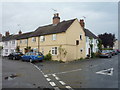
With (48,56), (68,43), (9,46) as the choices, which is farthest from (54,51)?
(9,46)

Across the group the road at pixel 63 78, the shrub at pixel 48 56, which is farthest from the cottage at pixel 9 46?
the road at pixel 63 78

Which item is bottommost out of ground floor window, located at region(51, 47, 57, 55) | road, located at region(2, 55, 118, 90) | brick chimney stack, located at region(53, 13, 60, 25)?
road, located at region(2, 55, 118, 90)

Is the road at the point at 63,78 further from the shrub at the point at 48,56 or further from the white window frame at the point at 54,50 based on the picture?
the shrub at the point at 48,56

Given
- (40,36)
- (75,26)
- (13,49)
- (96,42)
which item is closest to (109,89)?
(75,26)

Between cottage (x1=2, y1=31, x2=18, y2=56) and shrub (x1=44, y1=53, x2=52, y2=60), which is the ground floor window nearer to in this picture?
shrub (x1=44, y1=53, x2=52, y2=60)

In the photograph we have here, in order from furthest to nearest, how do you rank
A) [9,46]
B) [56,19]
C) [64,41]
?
[9,46], [56,19], [64,41]

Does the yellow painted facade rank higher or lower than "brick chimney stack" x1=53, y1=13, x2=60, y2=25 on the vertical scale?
lower

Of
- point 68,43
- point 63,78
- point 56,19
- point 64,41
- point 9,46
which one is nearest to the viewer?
Result: point 63,78

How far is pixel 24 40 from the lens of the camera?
29047 millimetres

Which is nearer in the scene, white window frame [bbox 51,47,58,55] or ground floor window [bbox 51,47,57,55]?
white window frame [bbox 51,47,58,55]

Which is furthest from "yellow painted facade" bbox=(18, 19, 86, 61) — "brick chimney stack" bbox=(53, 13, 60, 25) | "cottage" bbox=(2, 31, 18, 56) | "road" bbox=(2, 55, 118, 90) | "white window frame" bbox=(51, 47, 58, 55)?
"cottage" bbox=(2, 31, 18, 56)

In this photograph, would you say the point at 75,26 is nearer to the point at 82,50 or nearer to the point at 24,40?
the point at 82,50

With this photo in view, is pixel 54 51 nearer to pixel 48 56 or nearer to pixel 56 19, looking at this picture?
pixel 48 56

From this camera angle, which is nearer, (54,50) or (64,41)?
(64,41)
